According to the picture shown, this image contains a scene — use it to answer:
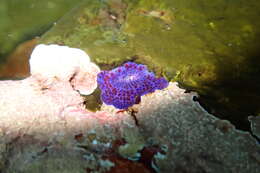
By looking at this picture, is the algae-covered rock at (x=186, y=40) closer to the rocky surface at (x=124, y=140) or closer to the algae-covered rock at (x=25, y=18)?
the rocky surface at (x=124, y=140)

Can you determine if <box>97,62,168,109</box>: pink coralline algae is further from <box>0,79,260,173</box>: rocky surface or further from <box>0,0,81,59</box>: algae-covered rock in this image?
<box>0,0,81,59</box>: algae-covered rock

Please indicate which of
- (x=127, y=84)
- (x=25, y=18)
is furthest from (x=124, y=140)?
(x=25, y=18)

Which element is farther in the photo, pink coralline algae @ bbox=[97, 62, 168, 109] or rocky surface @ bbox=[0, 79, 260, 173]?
pink coralline algae @ bbox=[97, 62, 168, 109]

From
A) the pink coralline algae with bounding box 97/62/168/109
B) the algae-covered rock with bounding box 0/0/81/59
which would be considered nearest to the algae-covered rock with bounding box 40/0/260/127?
the pink coralline algae with bounding box 97/62/168/109

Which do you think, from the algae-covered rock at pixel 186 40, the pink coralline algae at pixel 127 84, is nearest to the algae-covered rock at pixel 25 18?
the algae-covered rock at pixel 186 40

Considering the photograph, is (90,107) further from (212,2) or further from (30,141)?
(212,2)
